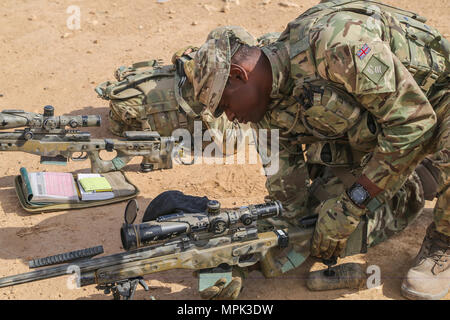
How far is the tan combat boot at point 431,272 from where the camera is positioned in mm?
4488

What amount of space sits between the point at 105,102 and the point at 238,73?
4657 mm

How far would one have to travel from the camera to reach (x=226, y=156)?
728cm

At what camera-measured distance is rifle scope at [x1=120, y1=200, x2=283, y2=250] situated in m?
4.00

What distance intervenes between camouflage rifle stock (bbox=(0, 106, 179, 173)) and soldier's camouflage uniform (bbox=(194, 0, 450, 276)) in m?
2.11

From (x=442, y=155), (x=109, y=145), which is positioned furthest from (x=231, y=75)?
(x=109, y=145)

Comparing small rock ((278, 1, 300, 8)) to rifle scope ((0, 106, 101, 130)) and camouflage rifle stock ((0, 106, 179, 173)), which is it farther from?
rifle scope ((0, 106, 101, 130))

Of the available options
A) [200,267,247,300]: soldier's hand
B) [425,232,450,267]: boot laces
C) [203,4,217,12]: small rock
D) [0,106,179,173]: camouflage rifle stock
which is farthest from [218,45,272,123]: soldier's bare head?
[203,4,217,12]: small rock

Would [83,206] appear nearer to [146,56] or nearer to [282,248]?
[282,248]

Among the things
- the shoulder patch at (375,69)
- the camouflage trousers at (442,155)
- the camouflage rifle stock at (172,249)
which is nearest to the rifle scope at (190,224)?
the camouflage rifle stock at (172,249)

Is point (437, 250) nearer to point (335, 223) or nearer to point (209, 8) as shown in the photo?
point (335, 223)

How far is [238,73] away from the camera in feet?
14.3

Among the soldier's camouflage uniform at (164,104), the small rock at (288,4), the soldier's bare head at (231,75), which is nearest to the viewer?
the soldier's bare head at (231,75)

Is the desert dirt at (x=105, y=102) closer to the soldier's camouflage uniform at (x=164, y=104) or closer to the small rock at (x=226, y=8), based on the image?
the small rock at (x=226, y=8)

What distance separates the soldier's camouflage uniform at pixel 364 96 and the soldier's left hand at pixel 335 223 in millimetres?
209
